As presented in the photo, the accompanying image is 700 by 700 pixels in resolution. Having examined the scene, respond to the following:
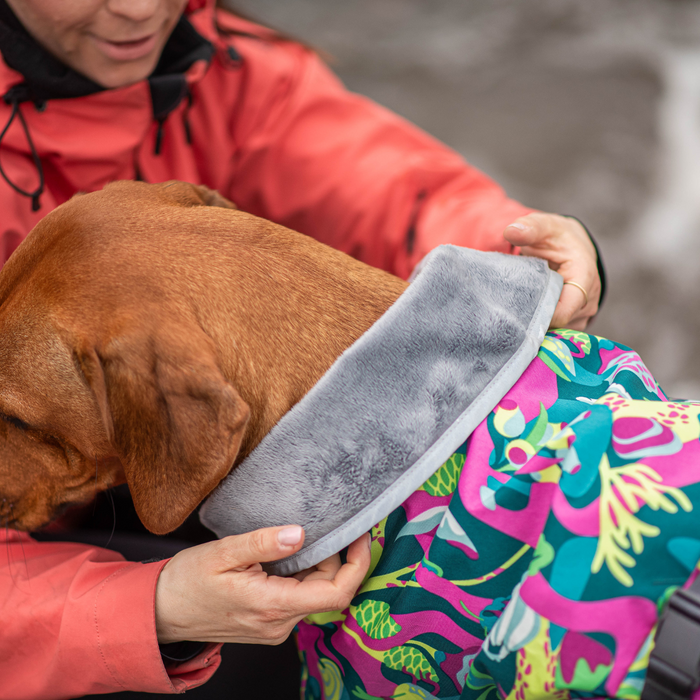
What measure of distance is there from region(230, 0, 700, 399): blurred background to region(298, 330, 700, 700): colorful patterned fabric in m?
2.30

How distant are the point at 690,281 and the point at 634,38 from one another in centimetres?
250

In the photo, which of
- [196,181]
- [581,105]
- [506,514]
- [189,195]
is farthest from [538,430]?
[581,105]

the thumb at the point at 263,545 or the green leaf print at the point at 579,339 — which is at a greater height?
the green leaf print at the point at 579,339

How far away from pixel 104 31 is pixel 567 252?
4.26 feet

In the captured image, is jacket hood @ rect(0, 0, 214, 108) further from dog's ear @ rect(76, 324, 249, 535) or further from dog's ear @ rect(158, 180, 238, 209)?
dog's ear @ rect(76, 324, 249, 535)

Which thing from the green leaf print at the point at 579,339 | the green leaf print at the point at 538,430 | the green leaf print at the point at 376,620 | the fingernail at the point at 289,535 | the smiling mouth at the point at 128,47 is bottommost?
the green leaf print at the point at 376,620

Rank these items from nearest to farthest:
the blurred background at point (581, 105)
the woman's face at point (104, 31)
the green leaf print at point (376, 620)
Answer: the green leaf print at point (376, 620) < the woman's face at point (104, 31) < the blurred background at point (581, 105)

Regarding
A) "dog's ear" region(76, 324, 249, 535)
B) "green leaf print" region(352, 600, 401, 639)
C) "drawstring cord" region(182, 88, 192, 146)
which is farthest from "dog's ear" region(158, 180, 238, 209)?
"green leaf print" region(352, 600, 401, 639)

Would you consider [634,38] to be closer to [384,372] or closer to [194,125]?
[194,125]

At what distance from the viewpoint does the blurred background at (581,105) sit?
3.54 m

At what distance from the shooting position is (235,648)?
5.39ft

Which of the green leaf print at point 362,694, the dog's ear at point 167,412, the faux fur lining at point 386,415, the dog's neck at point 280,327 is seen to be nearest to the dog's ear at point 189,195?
the dog's neck at point 280,327

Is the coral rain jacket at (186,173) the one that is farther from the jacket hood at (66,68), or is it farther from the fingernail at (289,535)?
the fingernail at (289,535)

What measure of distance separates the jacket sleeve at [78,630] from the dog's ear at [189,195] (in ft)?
2.55
